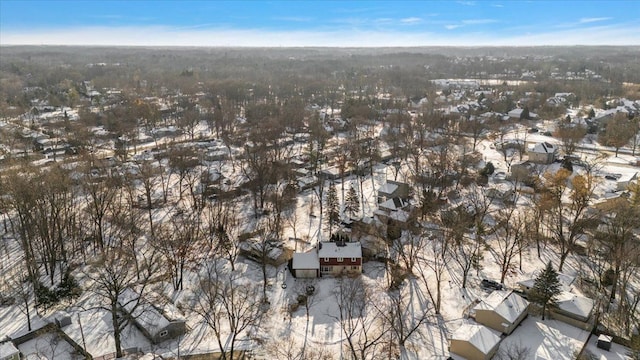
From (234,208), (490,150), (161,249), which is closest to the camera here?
(161,249)

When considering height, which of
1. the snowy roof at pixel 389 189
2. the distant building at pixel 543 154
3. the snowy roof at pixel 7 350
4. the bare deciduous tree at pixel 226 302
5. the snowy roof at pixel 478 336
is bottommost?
the bare deciduous tree at pixel 226 302

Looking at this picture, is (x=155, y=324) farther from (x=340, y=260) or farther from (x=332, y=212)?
(x=332, y=212)

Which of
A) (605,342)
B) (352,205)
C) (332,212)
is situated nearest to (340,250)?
(332,212)

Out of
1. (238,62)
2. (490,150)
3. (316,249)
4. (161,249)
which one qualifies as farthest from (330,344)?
(238,62)

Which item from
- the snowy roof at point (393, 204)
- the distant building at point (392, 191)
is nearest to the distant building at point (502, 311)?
the snowy roof at point (393, 204)

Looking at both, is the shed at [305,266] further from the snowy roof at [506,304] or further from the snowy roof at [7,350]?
the snowy roof at [7,350]

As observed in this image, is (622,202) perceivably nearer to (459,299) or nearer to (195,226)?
(459,299)
